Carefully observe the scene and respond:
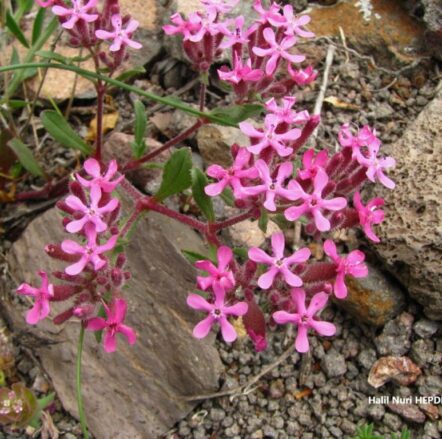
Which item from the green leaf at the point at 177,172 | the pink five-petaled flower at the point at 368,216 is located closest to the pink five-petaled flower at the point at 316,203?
the pink five-petaled flower at the point at 368,216

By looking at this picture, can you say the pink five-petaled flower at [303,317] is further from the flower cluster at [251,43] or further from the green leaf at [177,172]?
the flower cluster at [251,43]

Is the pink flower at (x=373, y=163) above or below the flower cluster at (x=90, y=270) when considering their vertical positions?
above

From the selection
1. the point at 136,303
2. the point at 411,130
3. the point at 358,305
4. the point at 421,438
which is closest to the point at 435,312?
the point at 358,305

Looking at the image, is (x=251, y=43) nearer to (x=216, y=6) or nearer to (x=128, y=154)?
(x=216, y=6)

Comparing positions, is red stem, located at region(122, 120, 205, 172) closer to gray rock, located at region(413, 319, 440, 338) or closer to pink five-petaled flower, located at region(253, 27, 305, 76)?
pink five-petaled flower, located at region(253, 27, 305, 76)

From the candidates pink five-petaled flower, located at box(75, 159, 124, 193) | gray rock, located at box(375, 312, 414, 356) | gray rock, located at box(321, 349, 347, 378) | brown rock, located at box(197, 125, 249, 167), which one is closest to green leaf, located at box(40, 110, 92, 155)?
brown rock, located at box(197, 125, 249, 167)

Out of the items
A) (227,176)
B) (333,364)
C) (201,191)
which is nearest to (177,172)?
(201,191)

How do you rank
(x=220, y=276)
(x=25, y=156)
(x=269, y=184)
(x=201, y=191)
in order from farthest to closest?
(x=25, y=156) < (x=201, y=191) < (x=269, y=184) < (x=220, y=276)
